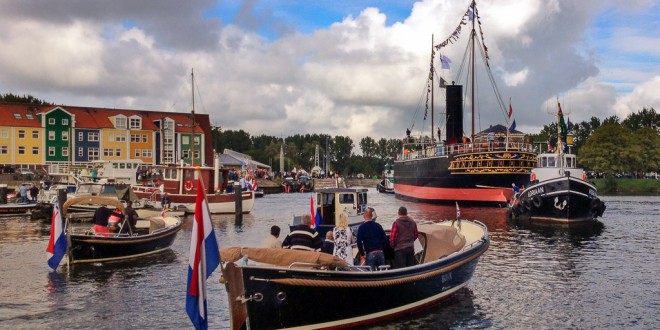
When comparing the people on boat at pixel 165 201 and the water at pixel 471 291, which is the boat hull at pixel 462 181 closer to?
the water at pixel 471 291

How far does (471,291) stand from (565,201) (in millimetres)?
23924

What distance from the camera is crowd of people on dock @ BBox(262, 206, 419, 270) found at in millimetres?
13211

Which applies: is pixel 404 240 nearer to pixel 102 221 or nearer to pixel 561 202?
pixel 102 221

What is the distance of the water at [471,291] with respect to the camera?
14.6 m


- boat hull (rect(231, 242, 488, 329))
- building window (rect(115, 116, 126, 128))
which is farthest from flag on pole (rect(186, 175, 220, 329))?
building window (rect(115, 116, 126, 128))

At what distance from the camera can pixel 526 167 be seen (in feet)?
181

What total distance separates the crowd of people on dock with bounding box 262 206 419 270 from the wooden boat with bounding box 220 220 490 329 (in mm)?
569

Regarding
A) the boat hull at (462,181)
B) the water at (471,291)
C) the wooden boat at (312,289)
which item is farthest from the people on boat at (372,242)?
the boat hull at (462,181)

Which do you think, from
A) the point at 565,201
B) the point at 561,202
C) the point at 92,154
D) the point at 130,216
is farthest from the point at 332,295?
the point at 92,154

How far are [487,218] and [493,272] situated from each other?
2310 cm

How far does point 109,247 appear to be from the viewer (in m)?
22.3

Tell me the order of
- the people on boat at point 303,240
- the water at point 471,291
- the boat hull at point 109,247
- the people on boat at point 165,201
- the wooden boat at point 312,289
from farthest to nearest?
1. the people on boat at point 165,201
2. the boat hull at point 109,247
3. the water at point 471,291
4. the people on boat at point 303,240
5. the wooden boat at point 312,289

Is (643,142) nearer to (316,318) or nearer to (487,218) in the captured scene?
(487,218)

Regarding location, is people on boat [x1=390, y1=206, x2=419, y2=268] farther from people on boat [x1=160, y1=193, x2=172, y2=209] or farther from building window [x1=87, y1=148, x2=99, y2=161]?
building window [x1=87, y1=148, x2=99, y2=161]
